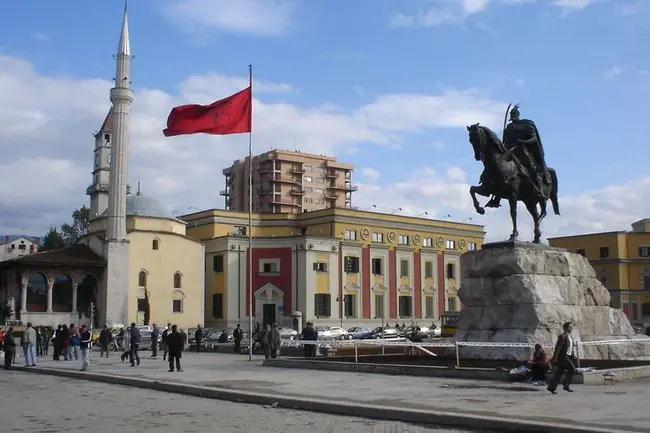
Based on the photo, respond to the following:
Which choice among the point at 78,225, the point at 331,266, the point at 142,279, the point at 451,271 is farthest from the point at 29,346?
the point at 78,225

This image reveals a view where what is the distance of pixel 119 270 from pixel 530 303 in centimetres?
4411

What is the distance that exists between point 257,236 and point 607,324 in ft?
161

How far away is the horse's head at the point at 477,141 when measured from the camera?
2072cm

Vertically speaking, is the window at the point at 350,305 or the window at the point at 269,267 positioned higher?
the window at the point at 269,267

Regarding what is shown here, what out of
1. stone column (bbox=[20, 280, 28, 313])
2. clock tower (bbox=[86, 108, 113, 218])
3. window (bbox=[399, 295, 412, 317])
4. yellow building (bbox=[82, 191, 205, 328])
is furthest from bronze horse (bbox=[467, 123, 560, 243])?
clock tower (bbox=[86, 108, 113, 218])

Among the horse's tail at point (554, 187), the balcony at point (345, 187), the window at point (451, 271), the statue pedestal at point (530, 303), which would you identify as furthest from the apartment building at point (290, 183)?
the statue pedestal at point (530, 303)

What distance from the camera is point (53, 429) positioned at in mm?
10836

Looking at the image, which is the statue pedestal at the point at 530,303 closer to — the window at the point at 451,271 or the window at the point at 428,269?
the window at the point at 428,269

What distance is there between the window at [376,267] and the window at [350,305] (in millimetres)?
→ 3707

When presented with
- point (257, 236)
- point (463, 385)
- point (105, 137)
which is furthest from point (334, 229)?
point (463, 385)

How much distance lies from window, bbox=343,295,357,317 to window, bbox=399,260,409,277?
21.9 ft

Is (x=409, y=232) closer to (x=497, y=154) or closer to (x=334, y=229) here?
(x=334, y=229)

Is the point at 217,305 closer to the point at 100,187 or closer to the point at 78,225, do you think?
the point at 100,187

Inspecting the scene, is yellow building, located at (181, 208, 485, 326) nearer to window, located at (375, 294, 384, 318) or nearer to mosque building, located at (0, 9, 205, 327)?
window, located at (375, 294, 384, 318)
